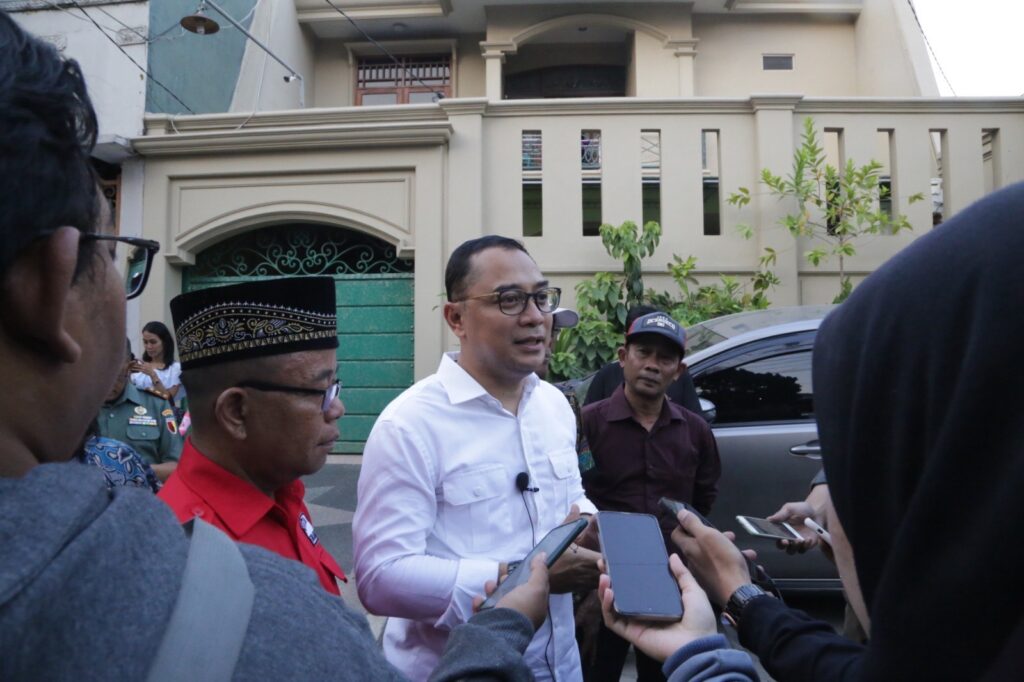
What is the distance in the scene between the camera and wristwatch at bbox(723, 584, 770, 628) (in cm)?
152

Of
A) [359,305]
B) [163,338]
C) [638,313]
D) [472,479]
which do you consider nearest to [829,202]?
[638,313]

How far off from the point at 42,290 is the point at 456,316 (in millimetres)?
1707

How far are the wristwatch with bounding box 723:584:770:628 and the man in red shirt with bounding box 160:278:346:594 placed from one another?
2.98 ft

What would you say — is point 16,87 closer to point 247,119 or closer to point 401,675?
point 401,675

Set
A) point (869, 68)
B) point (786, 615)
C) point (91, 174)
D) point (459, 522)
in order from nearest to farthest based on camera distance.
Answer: point (91, 174)
point (786, 615)
point (459, 522)
point (869, 68)

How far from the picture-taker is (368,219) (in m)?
9.05

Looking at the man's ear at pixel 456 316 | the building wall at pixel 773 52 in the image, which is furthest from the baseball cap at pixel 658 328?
the building wall at pixel 773 52

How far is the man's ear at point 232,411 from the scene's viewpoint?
1736 millimetres

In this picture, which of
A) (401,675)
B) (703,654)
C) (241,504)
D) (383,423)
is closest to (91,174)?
(401,675)

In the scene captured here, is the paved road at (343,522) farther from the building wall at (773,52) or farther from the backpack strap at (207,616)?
the building wall at (773,52)

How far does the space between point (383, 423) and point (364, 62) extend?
12.3m

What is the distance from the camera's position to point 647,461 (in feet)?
10.7

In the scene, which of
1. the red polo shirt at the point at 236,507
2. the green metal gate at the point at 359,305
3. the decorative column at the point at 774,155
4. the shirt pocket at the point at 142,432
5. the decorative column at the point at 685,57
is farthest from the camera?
the decorative column at the point at 685,57

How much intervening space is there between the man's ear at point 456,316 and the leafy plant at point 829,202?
6.93m
